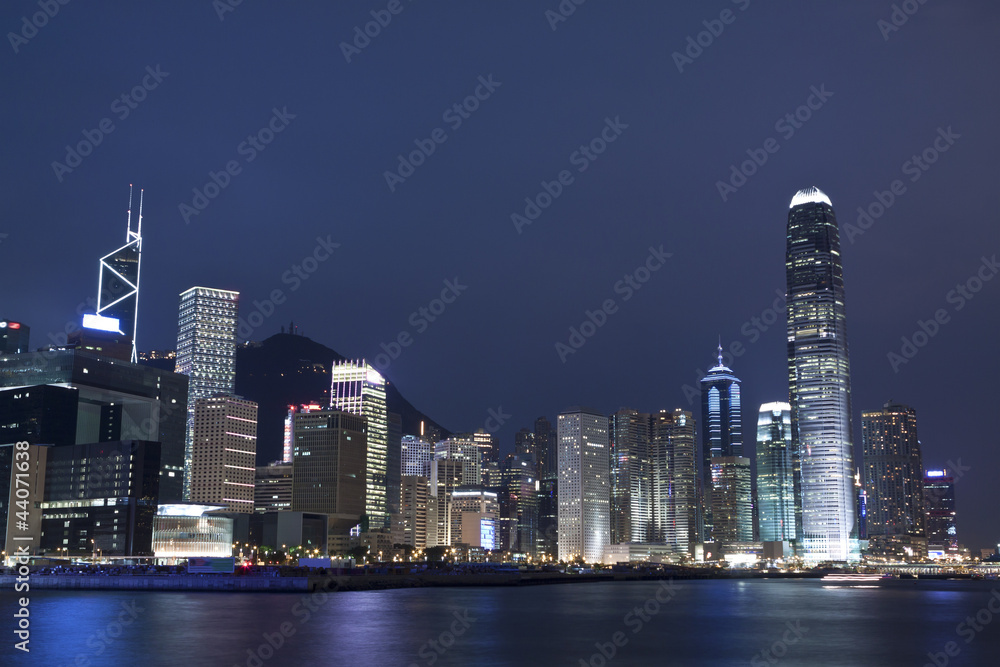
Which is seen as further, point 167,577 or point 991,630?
point 167,577

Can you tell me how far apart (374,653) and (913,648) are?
134 ft

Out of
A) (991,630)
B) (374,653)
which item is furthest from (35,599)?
(991,630)

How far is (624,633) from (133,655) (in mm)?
39944

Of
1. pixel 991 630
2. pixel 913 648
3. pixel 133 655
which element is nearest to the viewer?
pixel 133 655

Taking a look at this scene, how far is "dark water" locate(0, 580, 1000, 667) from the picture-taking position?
67.2 meters

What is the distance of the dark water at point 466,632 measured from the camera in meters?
67.2

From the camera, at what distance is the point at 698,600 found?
14875 centimetres

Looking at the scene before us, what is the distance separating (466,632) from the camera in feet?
276

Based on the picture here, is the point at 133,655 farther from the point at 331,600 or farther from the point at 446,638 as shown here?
the point at 331,600

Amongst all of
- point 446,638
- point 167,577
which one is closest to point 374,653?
point 446,638

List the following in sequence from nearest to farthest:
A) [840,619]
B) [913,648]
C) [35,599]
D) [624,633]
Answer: [913,648] → [624,633] → [840,619] → [35,599]

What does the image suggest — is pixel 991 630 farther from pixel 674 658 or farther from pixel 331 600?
pixel 331 600

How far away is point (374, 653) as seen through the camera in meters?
67.8

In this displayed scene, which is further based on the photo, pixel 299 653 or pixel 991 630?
pixel 991 630
